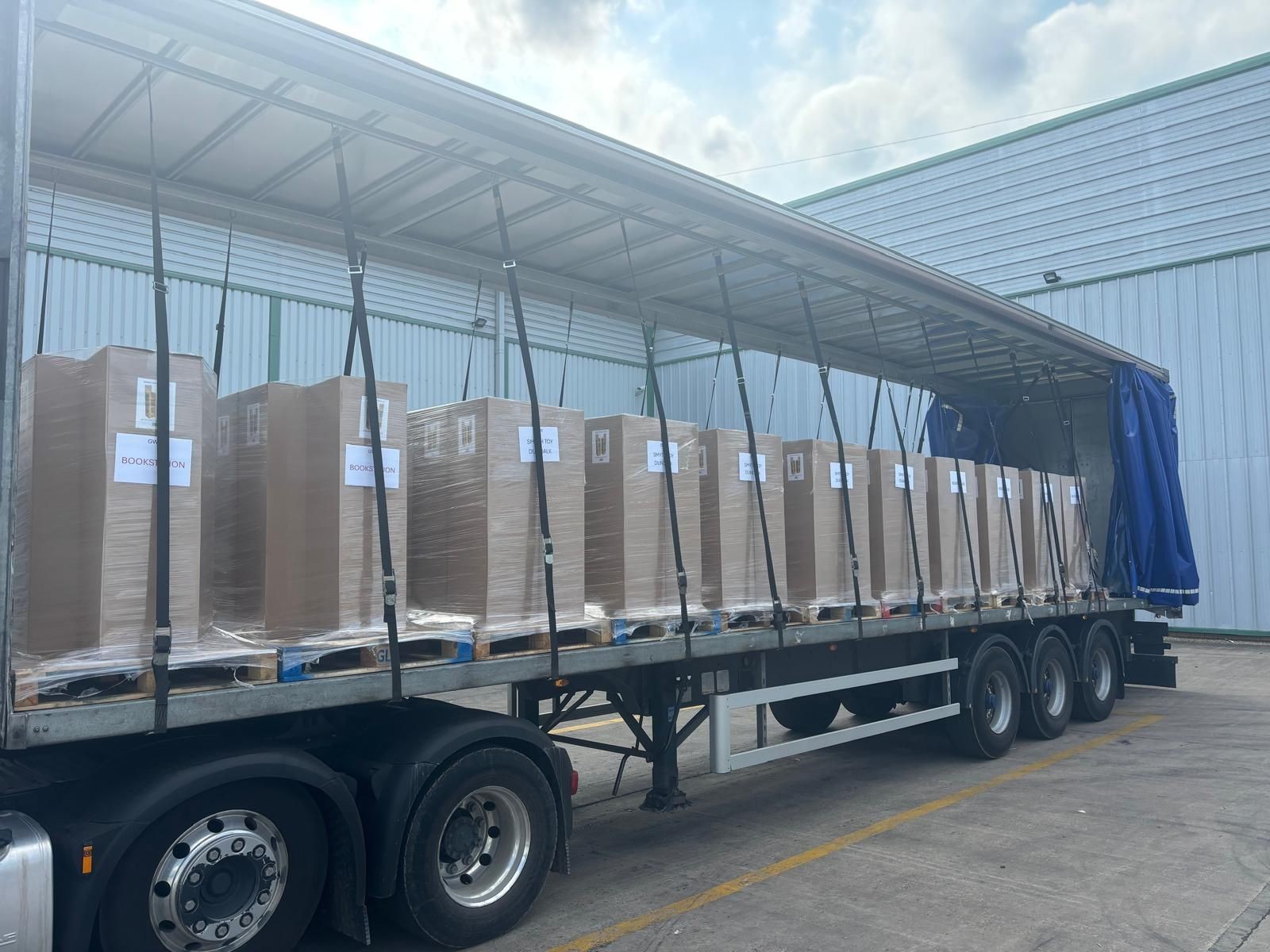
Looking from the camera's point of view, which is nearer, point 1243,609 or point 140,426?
point 140,426

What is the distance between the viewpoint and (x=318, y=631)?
150 inches

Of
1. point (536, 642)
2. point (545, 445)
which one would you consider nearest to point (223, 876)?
point (536, 642)

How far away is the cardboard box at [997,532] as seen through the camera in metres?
7.97

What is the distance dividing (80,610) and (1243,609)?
16.3 metres

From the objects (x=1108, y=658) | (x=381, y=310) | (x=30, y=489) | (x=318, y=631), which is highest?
(x=381, y=310)

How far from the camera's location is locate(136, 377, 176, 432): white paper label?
3318mm

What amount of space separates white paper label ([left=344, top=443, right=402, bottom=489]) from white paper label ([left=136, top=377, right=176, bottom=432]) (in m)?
0.70

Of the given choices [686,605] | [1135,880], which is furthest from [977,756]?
[686,605]

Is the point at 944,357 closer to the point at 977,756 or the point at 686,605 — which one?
the point at 977,756

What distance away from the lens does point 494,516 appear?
170 inches

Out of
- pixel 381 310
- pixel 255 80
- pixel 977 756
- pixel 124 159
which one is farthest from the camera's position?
pixel 381 310

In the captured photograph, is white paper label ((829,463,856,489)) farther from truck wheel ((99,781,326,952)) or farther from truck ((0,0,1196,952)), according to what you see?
truck wheel ((99,781,326,952))

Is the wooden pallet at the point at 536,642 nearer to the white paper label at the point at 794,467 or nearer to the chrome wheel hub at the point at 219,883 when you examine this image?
the chrome wheel hub at the point at 219,883

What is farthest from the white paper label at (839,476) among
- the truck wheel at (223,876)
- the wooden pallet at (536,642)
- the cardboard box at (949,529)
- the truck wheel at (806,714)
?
the truck wheel at (223,876)
